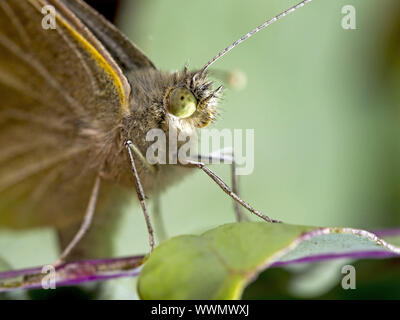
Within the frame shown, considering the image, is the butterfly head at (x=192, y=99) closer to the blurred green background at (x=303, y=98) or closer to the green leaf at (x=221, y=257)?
the blurred green background at (x=303, y=98)

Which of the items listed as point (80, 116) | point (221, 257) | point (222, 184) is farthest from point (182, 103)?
point (221, 257)

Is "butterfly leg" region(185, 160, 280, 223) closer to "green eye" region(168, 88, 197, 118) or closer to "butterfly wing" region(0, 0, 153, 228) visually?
"green eye" region(168, 88, 197, 118)

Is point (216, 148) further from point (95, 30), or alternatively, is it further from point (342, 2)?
point (342, 2)

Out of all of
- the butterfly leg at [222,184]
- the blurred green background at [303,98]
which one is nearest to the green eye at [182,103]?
the butterfly leg at [222,184]

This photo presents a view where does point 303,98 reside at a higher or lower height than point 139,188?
higher

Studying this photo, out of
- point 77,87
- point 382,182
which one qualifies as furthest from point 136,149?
point 382,182

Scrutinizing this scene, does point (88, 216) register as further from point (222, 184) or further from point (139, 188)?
point (222, 184)
